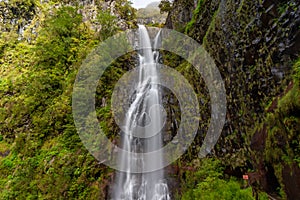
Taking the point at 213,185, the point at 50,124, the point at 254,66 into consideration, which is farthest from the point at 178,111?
→ the point at 50,124

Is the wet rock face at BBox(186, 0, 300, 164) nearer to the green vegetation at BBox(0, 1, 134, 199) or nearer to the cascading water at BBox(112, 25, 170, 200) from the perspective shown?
the cascading water at BBox(112, 25, 170, 200)

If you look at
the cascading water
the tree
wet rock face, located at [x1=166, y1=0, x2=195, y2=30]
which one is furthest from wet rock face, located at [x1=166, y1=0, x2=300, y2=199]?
the tree

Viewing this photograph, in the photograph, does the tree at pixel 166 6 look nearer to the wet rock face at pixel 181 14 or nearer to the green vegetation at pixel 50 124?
the wet rock face at pixel 181 14

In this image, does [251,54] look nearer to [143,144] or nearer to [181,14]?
[143,144]

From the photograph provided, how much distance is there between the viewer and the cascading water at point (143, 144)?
7.51 metres

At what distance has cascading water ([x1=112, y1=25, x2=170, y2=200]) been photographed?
7508 mm

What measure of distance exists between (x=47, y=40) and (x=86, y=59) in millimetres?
2869

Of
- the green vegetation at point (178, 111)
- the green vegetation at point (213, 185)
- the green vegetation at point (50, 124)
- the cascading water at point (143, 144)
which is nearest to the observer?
the green vegetation at point (213, 185)

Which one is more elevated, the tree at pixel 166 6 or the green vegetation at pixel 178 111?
the tree at pixel 166 6

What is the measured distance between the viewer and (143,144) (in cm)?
852

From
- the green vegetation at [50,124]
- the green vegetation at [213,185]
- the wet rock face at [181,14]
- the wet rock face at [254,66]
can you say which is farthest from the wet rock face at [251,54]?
the wet rock face at [181,14]

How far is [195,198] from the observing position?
4914 mm

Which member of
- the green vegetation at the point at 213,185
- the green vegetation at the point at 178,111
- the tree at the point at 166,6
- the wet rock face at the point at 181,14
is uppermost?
the tree at the point at 166,6

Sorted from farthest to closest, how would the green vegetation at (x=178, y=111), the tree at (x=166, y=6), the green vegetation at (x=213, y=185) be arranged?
1. the tree at (x=166, y=6)
2. the green vegetation at (x=178, y=111)
3. the green vegetation at (x=213, y=185)
